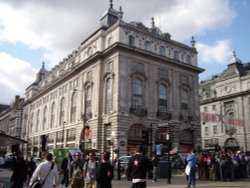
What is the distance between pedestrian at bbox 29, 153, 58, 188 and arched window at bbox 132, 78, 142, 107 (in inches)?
1427

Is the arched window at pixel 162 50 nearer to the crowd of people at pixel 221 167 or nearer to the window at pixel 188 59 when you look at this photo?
the window at pixel 188 59

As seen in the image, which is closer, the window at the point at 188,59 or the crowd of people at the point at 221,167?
the crowd of people at the point at 221,167

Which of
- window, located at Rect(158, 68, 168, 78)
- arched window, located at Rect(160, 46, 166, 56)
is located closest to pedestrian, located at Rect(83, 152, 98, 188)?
window, located at Rect(158, 68, 168, 78)

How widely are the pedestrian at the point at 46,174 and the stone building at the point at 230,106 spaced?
5503 cm

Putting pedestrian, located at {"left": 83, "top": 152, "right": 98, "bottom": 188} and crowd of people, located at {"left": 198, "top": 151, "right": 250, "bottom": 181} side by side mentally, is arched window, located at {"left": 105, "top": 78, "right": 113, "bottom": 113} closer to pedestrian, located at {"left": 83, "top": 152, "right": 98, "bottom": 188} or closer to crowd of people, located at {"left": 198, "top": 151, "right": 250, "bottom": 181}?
crowd of people, located at {"left": 198, "top": 151, "right": 250, "bottom": 181}

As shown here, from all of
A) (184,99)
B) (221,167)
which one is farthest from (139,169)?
(184,99)

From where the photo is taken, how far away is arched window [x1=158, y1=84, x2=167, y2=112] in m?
48.1

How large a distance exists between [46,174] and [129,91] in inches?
1425

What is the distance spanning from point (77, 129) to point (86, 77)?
8.64 m

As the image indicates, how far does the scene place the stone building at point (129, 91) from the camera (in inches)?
1726

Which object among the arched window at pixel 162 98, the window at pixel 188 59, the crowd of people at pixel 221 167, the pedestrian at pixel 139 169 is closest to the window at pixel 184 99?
the arched window at pixel 162 98

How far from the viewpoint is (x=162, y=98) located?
160ft

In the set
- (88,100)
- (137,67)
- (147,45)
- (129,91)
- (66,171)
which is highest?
(147,45)

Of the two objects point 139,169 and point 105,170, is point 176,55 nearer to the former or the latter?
point 139,169
